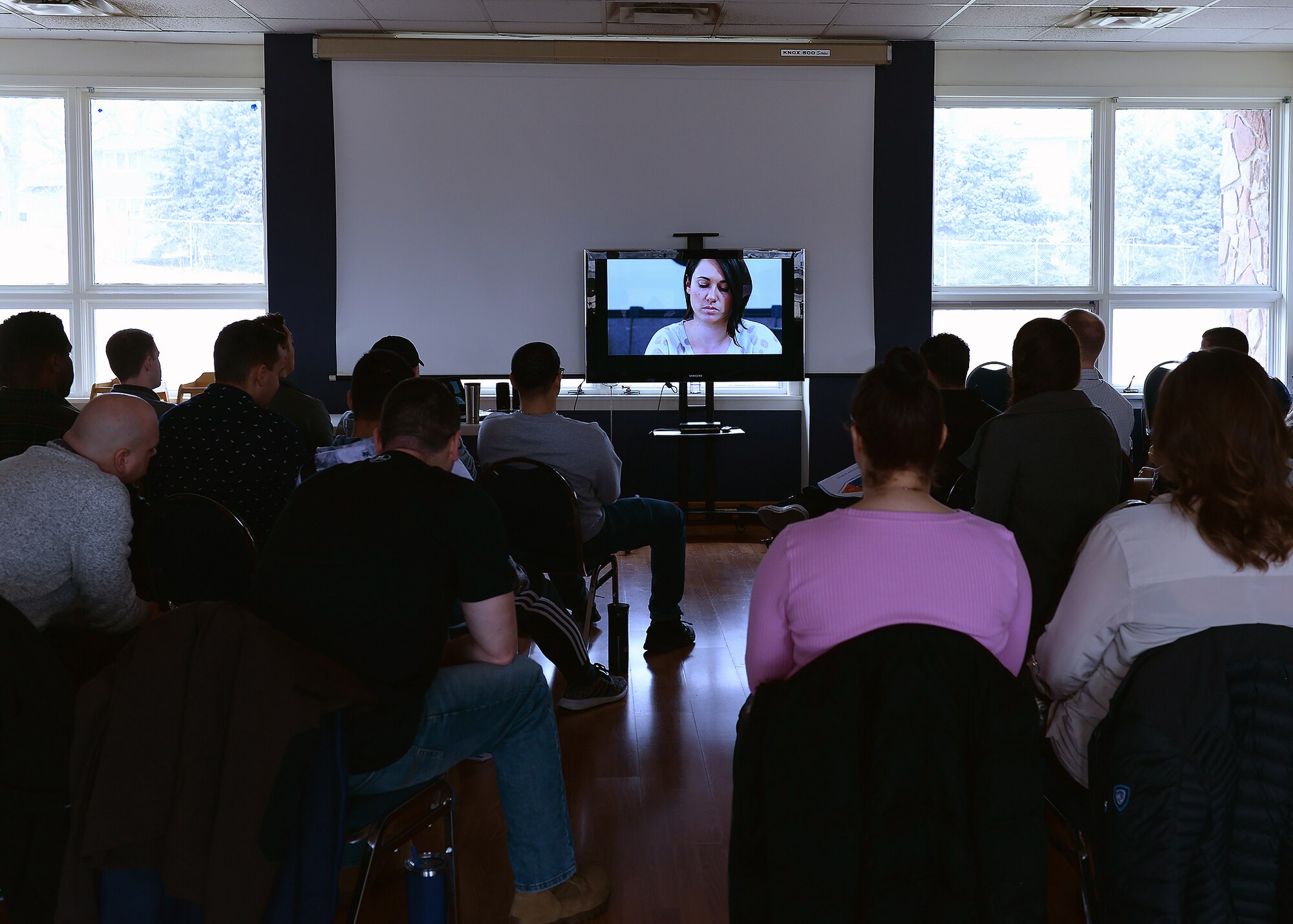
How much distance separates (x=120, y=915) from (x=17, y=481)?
0.90 meters

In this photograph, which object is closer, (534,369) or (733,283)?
(534,369)

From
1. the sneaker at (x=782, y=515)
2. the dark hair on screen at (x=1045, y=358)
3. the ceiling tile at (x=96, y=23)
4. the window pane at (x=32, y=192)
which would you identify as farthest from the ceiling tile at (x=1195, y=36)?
the window pane at (x=32, y=192)

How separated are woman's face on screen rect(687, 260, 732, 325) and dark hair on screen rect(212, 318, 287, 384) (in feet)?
11.2

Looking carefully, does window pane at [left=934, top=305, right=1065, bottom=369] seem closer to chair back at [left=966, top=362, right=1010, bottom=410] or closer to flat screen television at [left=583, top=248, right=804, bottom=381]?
flat screen television at [left=583, top=248, right=804, bottom=381]

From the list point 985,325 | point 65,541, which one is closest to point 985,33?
point 985,325

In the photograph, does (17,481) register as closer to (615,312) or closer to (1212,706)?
(1212,706)

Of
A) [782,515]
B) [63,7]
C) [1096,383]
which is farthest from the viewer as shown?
[63,7]

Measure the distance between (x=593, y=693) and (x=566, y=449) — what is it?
0.78m

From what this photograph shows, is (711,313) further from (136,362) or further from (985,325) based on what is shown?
(136,362)

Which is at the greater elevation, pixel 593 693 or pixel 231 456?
pixel 231 456

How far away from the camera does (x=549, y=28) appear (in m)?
5.96

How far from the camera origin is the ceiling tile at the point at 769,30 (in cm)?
595

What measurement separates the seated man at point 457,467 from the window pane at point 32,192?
4637 mm

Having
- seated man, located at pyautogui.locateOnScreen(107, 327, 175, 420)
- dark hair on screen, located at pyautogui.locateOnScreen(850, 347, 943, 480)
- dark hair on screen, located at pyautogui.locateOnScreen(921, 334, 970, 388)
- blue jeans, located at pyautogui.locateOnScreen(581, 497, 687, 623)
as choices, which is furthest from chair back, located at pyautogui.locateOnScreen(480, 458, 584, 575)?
dark hair on screen, located at pyautogui.locateOnScreen(850, 347, 943, 480)
